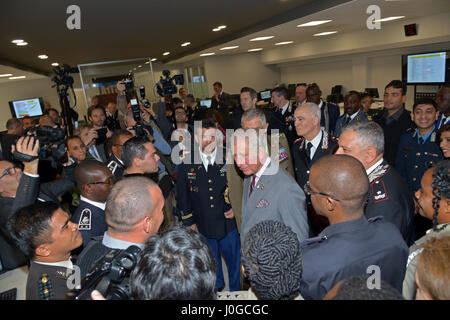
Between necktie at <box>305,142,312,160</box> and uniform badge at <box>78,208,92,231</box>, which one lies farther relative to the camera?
necktie at <box>305,142,312,160</box>

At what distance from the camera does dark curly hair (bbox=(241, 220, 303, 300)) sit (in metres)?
1.00

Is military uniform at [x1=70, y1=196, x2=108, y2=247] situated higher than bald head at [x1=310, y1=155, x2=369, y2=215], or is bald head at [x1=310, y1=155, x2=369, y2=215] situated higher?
bald head at [x1=310, y1=155, x2=369, y2=215]

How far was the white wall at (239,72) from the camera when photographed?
11891mm

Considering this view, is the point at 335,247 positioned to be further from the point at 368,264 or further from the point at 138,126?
the point at 138,126

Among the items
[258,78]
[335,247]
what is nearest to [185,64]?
[258,78]

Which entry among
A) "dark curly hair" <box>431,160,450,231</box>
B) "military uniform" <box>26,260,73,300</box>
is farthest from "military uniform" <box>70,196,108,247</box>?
"dark curly hair" <box>431,160,450,231</box>

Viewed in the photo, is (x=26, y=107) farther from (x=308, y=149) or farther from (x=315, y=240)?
(x=315, y=240)

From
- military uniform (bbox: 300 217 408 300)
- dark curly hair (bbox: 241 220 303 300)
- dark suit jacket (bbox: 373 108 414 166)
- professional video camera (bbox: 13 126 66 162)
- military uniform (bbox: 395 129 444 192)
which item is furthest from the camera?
dark suit jacket (bbox: 373 108 414 166)

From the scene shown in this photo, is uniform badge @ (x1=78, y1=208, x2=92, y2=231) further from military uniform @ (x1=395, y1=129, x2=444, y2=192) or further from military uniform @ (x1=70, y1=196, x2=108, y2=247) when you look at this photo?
military uniform @ (x1=395, y1=129, x2=444, y2=192)

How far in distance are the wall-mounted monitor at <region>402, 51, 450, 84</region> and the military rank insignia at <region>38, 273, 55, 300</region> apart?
7783 mm

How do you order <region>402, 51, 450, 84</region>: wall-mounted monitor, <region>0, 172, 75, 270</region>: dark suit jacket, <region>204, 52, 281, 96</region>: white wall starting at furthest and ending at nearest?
<region>204, 52, 281, 96</region>: white wall → <region>402, 51, 450, 84</region>: wall-mounted monitor → <region>0, 172, 75, 270</region>: dark suit jacket

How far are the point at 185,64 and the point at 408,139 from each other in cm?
1334

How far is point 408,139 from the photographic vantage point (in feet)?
9.81

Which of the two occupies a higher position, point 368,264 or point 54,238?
point 54,238
